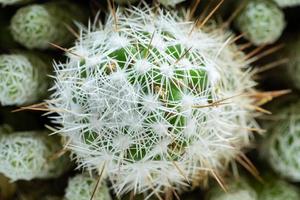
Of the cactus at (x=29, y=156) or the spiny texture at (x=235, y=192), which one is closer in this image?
the cactus at (x=29, y=156)

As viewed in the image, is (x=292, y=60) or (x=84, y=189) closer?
(x=84, y=189)

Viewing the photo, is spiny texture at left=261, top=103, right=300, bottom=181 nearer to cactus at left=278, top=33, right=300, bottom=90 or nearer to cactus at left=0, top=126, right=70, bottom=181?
cactus at left=278, top=33, right=300, bottom=90

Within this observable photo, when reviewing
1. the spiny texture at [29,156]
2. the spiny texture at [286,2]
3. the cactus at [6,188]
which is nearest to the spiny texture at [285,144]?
the spiny texture at [286,2]

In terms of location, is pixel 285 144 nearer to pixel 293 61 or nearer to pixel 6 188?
pixel 293 61

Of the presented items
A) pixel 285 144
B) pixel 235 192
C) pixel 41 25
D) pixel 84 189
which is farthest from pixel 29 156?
pixel 285 144

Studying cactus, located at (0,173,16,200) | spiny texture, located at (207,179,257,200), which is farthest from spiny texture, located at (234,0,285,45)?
cactus, located at (0,173,16,200)

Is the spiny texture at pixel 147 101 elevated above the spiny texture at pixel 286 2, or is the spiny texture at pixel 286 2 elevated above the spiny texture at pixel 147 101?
the spiny texture at pixel 286 2

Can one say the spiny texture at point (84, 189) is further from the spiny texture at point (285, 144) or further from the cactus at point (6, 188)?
the spiny texture at point (285, 144)
